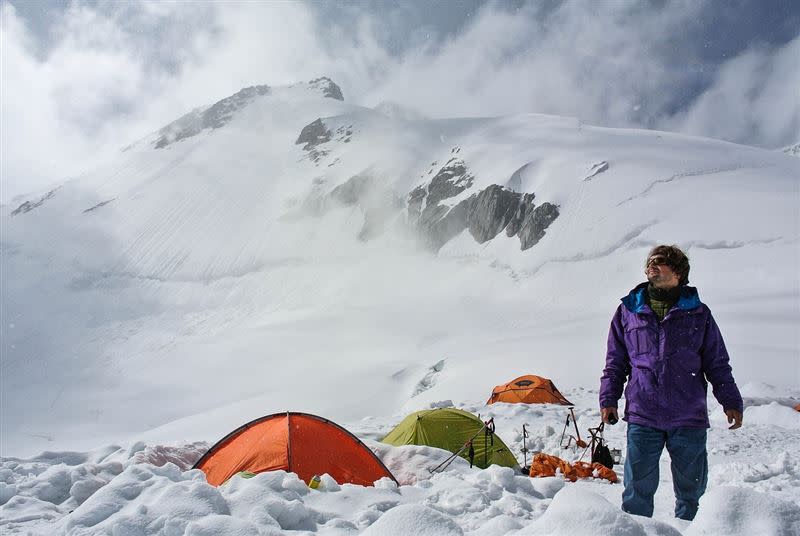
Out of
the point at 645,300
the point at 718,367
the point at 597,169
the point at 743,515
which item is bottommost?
the point at 743,515

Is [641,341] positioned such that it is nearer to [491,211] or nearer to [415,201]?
[491,211]

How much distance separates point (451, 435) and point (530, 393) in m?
5.38

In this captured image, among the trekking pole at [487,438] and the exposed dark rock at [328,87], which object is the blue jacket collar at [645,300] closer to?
the trekking pole at [487,438]

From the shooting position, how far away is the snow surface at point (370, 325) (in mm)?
2883

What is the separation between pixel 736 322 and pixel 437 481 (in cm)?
1795

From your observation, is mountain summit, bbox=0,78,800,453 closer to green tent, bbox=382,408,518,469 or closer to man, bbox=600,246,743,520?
green tent, bbox=382,408,518,469

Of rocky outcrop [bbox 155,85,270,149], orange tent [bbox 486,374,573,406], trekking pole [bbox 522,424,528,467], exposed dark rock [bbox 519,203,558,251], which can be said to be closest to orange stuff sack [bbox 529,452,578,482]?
trekking pole [bbox 522,424,528,467]

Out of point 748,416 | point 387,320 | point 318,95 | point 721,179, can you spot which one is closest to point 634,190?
point 721,179

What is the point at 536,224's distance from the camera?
4156 centimetres

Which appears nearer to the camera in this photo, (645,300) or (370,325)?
(645,300)

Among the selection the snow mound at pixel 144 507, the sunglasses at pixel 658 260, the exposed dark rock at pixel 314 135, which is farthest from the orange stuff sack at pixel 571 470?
the exposed dark rock at pixel 314 135

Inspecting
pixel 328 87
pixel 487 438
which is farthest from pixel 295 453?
pixel 328 87

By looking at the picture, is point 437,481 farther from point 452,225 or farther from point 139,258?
point 139,258

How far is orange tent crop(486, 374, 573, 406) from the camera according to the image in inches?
444
